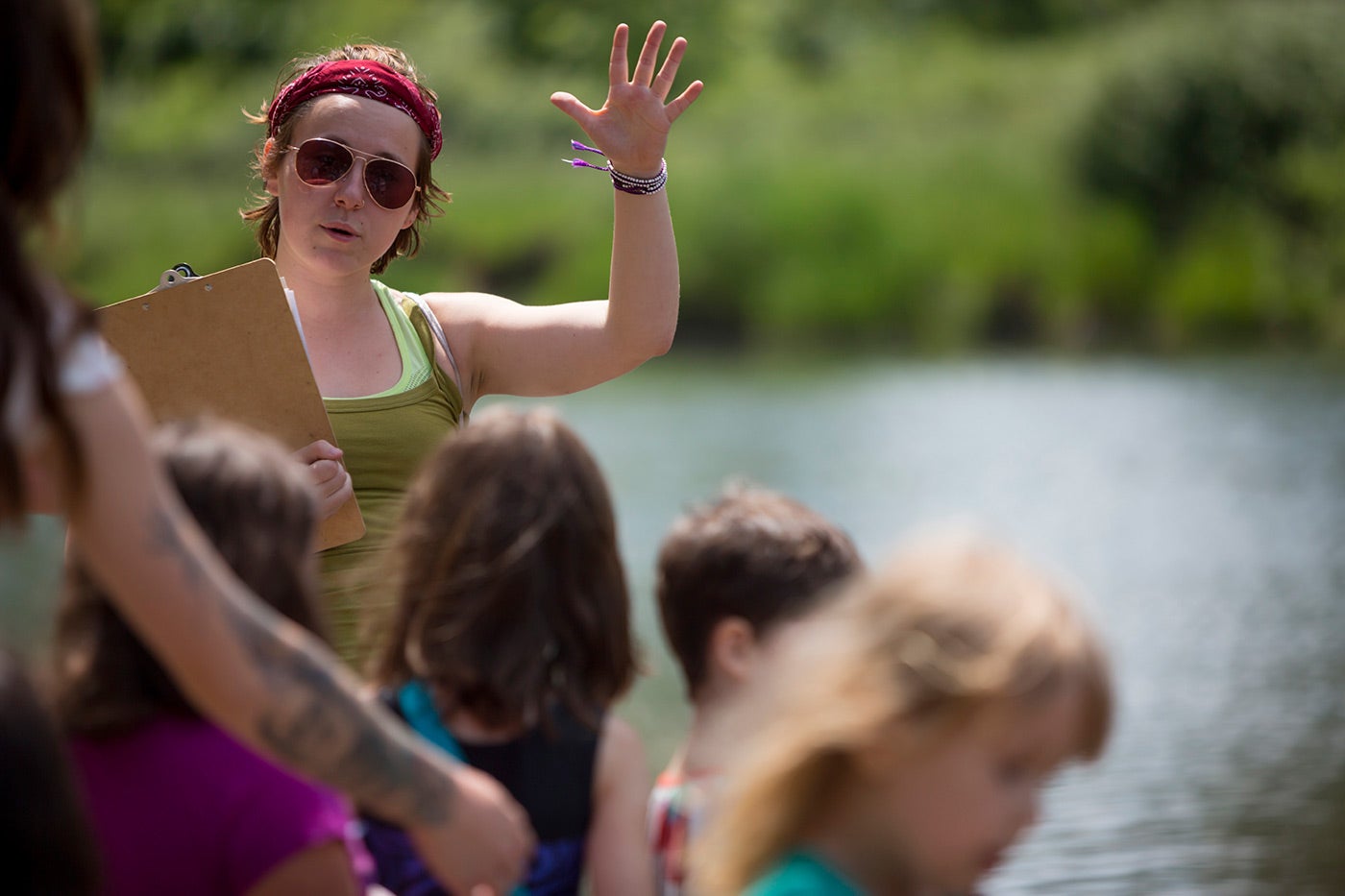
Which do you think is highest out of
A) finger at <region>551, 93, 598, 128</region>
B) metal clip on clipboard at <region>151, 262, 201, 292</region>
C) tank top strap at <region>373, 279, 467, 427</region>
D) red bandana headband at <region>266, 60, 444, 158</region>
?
red bandana headband at <region>266, 60, 444, 158</region>

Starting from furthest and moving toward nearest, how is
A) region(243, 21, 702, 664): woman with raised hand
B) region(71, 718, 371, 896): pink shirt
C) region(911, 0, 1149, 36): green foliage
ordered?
region(911, 0, 1149, 36): green foliage < region(243, 21, 702, 664): woman with raised hand < region(71, 718, 371, 896): pink shirt

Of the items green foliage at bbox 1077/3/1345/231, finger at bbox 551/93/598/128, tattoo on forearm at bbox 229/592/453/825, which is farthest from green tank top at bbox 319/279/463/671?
green foliage at bbox 1077/3/1345/231

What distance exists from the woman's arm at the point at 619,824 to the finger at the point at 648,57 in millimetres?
1033

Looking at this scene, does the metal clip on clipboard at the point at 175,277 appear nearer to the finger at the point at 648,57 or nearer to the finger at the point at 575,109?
the finger at the point at 575,109

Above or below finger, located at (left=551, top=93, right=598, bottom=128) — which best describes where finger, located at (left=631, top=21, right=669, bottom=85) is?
above

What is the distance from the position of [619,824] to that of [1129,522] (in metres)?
8.38

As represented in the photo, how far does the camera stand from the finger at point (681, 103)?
7.97ft

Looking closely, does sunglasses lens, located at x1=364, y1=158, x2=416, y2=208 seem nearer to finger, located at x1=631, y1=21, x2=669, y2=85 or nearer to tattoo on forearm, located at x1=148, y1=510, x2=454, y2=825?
finger, located at x1=631, y1=21, x2=669, y2=85

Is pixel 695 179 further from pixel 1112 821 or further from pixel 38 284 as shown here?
pixel 38 284

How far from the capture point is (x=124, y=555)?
1285 millimetres

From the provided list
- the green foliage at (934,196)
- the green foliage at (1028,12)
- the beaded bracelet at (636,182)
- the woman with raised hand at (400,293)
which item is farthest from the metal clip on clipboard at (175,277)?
the green foliage at (1028,12)

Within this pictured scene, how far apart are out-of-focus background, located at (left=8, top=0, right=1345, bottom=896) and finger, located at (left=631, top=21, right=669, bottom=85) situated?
0.85m

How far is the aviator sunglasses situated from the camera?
2.36 m

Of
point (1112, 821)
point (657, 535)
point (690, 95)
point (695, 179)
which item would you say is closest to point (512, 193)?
point (695, 179)
